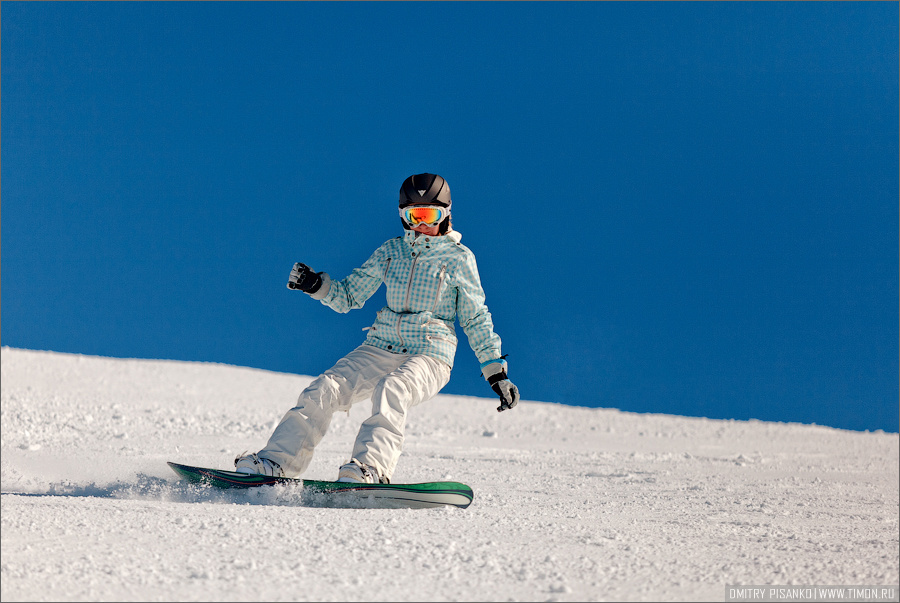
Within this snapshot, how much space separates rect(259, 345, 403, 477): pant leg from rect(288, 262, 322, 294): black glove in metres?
0.56

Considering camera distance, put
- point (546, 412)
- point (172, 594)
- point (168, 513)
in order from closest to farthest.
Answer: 1. point (172, 594)
2. point (168, 513)
3. point (546, 412)

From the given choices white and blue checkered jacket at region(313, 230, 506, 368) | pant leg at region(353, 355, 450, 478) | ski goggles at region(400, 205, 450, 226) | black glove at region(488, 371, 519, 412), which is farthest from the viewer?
ski goggles at region(400, 205, 450, 226)

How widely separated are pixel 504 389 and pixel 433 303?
2.35 feet

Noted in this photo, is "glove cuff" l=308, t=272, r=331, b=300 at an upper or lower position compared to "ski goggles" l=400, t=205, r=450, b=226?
lower

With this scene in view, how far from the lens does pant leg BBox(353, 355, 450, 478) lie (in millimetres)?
4340

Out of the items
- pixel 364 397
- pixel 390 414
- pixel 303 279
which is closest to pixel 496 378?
pixel 390 414

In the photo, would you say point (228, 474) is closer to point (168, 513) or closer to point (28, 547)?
point (168, 513)

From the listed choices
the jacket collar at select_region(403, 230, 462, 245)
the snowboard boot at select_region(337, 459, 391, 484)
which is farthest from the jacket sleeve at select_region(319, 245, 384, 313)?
the snowboard boot at select_region(337, 459, 391, 484)

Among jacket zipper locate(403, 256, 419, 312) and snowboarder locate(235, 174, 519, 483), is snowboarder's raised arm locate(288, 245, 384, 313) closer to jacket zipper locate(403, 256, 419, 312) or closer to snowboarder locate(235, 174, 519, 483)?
snowboarder locate(235, 174, 519, 483)

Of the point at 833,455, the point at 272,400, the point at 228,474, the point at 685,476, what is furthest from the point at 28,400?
the point at 833,455

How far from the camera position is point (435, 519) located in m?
3.65

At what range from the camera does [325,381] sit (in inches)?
184

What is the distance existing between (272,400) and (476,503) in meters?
7.28

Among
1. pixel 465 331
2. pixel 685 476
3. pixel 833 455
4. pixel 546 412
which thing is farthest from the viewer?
pixel 546 412
